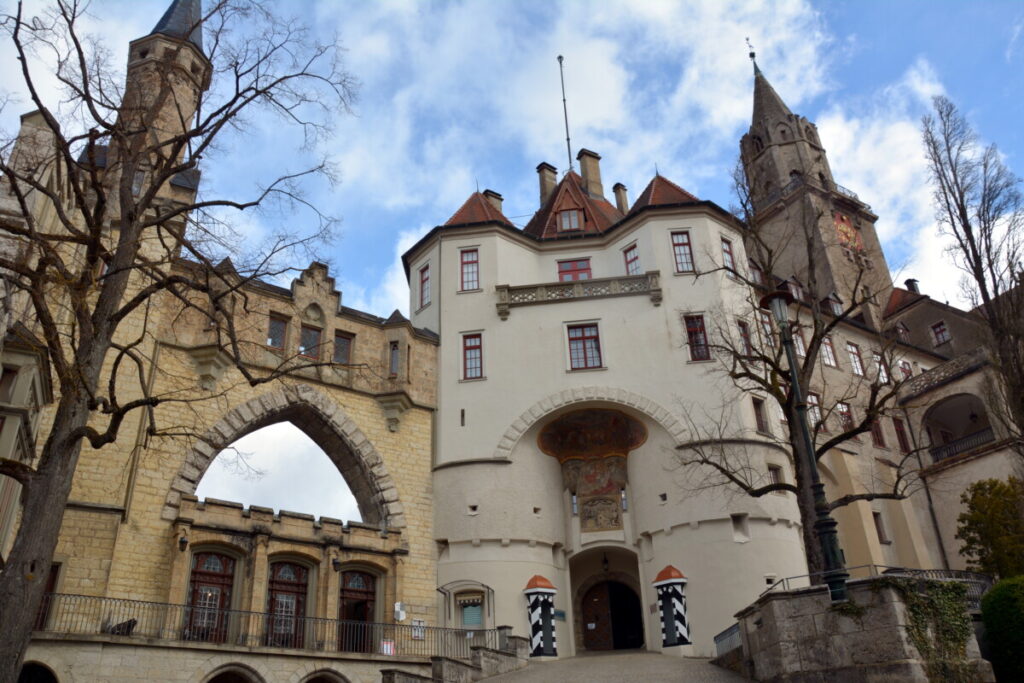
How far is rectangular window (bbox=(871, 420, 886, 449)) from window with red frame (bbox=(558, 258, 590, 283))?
42.5 ft

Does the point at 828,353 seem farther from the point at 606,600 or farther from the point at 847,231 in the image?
the point at 606,600

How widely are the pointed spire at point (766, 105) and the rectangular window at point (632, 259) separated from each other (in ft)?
79.6

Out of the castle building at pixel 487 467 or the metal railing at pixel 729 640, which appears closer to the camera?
the metal railing at pixel 729 640

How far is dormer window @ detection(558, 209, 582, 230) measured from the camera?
30625 mm

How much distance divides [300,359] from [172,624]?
25.9ft

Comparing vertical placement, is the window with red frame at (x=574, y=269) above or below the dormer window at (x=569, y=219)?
below

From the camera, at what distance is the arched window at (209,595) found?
18.9 meters

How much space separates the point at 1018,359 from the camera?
18578 mm

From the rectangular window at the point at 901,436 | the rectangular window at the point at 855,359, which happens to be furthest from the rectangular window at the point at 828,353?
the rectangular window at the point at 901,436

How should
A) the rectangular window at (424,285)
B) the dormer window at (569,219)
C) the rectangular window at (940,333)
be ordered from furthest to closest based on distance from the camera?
the rectangular window at (940,333) → the dormer window at (569,219) → the rectangular window at (424,285)

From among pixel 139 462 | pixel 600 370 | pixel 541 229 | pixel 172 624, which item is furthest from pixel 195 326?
pixel 541 229

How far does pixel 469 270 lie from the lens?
2798 cm

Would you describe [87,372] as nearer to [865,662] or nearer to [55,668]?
[55,668]

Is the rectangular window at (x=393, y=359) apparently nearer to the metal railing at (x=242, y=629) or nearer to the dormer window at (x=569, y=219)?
the metal railing at (x=242, y=629)
